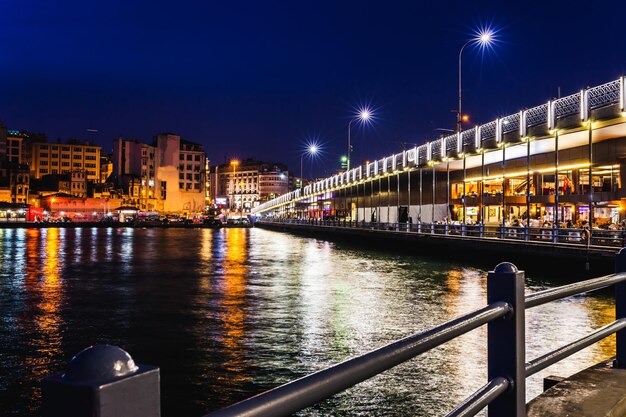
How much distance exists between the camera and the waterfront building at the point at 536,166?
32.3 meters

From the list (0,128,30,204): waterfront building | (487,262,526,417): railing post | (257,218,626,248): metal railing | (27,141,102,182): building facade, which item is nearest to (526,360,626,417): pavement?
(487,262,526,417): railing post

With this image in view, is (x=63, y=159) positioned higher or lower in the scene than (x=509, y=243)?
higher

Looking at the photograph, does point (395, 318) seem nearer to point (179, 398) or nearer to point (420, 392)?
point (420, 392)

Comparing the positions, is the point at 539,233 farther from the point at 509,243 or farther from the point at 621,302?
the point at 621,302

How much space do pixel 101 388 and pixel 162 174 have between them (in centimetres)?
17844

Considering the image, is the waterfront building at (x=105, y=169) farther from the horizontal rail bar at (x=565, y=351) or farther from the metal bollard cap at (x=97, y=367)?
the metal bollard cap at (x=97, y=367)

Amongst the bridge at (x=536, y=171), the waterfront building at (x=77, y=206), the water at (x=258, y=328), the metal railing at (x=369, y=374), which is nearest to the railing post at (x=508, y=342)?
the metal railing at (x=369, y=374)

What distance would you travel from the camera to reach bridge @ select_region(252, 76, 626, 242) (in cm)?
3102

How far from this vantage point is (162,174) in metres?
175

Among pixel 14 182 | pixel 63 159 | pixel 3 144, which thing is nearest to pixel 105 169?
pixel 63 159

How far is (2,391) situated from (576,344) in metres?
8.50

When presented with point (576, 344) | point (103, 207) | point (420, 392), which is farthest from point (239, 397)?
point (103, 207)

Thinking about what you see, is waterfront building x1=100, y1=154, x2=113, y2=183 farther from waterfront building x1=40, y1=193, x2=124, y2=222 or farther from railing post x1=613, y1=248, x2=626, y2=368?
railing post x1=613, y1=248, x2=626, y2=368

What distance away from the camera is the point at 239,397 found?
9453 mm
